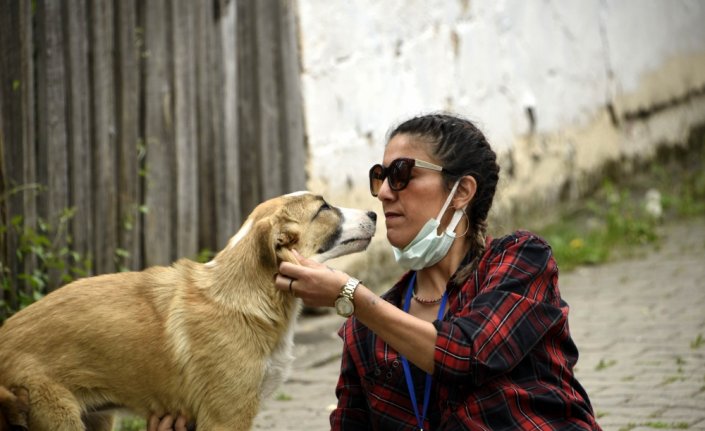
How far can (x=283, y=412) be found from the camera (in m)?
5.78

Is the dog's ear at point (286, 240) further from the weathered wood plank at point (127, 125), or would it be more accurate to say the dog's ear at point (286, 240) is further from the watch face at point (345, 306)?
the weathered wood plank at point (127, 125)

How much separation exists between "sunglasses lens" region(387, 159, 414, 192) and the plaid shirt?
0.41 metres

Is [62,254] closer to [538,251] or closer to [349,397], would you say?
[349,397]

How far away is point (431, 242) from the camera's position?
370 cm

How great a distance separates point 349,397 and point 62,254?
2.51m

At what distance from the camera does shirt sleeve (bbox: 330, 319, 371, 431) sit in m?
3.87

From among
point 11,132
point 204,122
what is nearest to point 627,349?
point 204,122

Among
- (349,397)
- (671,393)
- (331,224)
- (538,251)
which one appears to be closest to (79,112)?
(331,224)

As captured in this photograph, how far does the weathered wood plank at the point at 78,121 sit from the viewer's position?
5730 millimetres

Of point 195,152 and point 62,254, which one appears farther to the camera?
point 195,152

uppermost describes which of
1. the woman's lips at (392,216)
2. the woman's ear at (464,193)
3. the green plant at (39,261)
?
the woman's ear at (464,193)

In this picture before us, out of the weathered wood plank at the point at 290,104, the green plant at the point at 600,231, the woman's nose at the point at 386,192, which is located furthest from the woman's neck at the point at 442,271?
the green plant at the point at 600,231

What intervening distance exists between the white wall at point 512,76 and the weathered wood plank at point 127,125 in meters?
1.84

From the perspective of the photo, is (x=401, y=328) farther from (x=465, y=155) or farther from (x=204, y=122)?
(x=204, y=122)
